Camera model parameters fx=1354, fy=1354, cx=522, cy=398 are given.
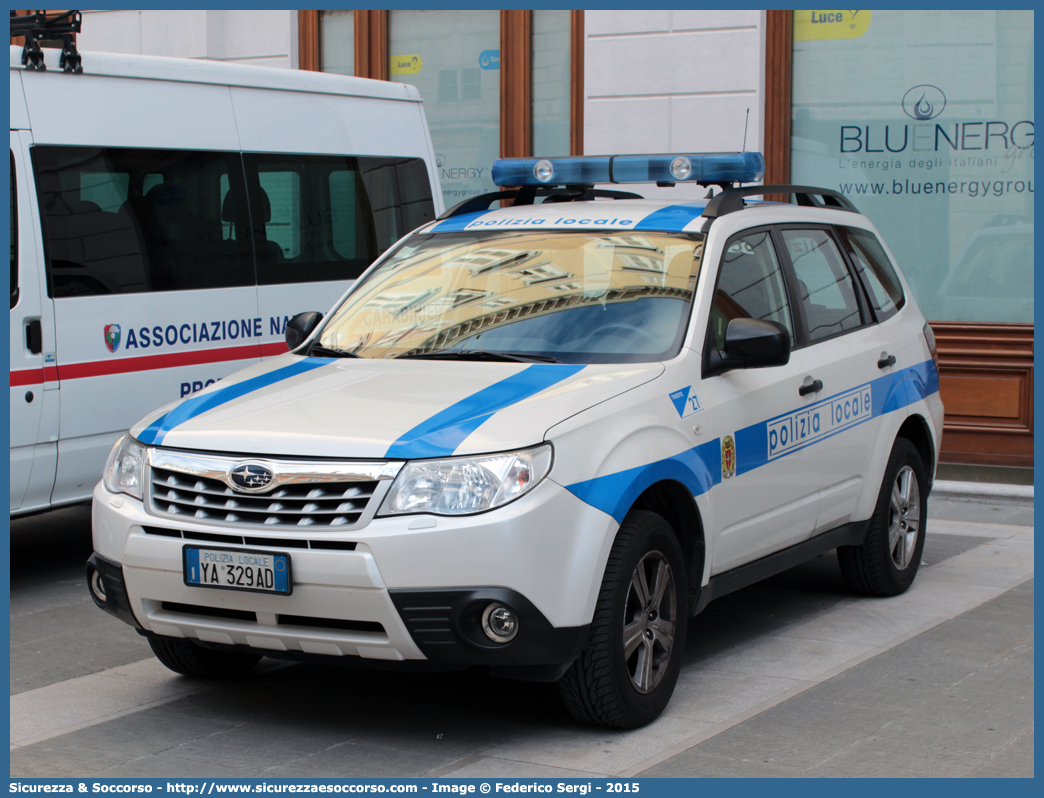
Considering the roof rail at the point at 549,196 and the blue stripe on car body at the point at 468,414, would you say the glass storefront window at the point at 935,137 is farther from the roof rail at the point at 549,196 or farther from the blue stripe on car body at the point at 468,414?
the blue stripe on car body at the point at 468,414

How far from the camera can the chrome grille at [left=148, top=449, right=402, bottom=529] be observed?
163 inches

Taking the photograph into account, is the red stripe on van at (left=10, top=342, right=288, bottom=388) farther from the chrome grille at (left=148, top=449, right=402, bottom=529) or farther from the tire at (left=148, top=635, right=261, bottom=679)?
the chrome grille at (left=148, top=449, right=402, bottom=529)

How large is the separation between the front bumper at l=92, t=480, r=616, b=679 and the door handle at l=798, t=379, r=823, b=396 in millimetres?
1531

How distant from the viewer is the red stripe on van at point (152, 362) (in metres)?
6.66

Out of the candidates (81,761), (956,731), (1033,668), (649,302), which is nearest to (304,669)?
(81,761)

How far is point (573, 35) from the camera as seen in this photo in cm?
1184

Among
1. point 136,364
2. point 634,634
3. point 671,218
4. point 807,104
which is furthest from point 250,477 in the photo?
point 807,104

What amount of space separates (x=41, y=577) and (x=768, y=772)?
14.4 ft

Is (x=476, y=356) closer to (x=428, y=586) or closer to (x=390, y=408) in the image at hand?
(x=390, y=408)

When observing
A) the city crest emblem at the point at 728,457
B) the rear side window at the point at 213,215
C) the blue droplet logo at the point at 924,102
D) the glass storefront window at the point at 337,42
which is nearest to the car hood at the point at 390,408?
the city crest emblem at the point at 728,457

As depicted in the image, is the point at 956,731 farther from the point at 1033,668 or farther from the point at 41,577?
the point at 41,577

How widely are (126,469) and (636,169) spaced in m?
2.68

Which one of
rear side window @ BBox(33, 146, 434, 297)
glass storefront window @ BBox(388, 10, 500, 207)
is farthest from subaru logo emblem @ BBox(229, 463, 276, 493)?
glass storefront window @ BBox(388, 10, 500, 207)

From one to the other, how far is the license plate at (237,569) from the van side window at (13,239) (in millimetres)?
2602
